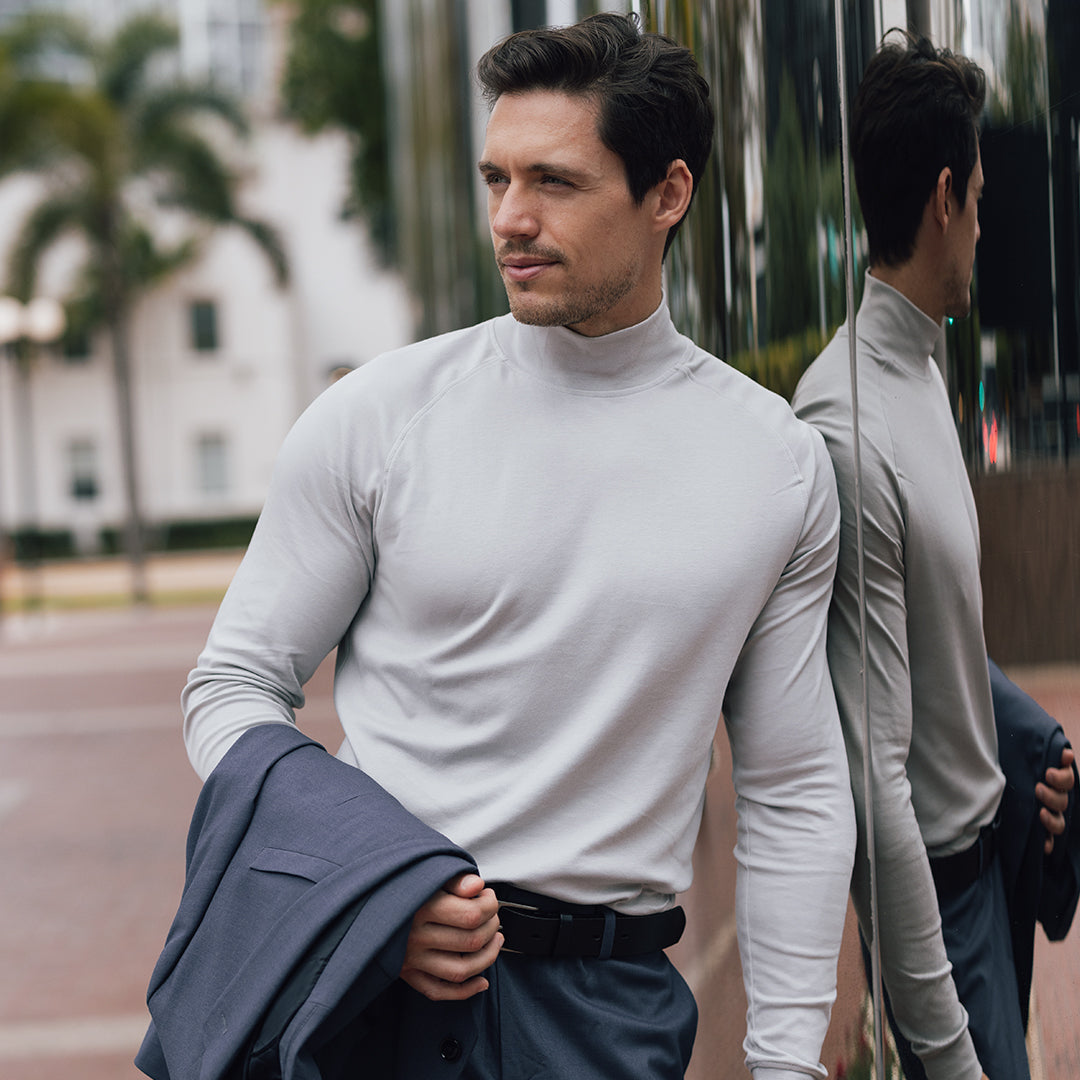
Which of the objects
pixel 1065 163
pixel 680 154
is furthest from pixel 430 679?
pixel 1065 163

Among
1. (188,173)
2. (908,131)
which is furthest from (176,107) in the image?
(908,131)

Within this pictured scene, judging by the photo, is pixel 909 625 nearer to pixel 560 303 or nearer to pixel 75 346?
pixel 560 303

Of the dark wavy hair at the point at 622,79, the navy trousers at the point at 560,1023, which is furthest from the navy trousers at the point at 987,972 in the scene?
the dark wavy hair at the point at 622,79

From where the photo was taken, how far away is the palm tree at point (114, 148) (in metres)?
23.1

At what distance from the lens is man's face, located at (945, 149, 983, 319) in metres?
1.78

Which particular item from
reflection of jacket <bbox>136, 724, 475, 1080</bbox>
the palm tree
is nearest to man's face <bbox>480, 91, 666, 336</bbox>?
reflection of jacket <bbox>136, 724, 475, 1080</bbox>

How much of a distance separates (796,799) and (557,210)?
2.48ft

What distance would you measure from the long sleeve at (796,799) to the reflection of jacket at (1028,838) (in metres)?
0.30

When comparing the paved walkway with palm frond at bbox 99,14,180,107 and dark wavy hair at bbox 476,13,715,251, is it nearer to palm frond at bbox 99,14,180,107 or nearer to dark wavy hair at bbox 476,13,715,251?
palm frond at bbox 99,14,180,107

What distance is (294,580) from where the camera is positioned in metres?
1.59

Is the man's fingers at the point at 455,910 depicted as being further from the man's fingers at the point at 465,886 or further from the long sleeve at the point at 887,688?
the long sleeve at the point at 887,688

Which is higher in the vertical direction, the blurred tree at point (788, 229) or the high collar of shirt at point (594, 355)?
the blurred tree at point (788, 229)

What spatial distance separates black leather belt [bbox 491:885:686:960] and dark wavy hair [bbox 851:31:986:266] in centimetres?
91

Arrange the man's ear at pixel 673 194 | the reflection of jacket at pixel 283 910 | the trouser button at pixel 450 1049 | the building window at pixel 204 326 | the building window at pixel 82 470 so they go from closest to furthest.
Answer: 1. the reflection of jacket at pixel 283 910
2. the trouser button at pixel 450 1049
3. the man's ear at pixel 673 194
4. the building window at pixel 204 326
5. the building window at pixel 82 470
